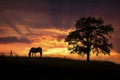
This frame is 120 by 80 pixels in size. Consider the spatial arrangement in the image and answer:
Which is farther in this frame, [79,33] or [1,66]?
[79,33]

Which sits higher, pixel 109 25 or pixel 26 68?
pixel 109 25

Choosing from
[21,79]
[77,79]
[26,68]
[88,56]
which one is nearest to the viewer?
[21,79]

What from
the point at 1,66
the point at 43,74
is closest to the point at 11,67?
the point at 1,66

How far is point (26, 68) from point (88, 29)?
35918 millimetres

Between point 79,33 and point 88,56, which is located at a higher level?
point 79,33

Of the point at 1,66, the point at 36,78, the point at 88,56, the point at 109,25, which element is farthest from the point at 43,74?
the point at 109,25

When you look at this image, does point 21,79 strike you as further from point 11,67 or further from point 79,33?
point 79,33

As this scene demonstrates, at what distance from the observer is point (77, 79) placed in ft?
110

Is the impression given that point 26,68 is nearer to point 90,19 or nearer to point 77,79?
point 77,79

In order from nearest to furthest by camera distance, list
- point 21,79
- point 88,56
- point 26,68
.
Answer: point 21,79
point 26,68
point 88,56

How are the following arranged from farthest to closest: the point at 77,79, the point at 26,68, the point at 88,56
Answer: the point at 88,56
the point at 26,68
the point at 77,79

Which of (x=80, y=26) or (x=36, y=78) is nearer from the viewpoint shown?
(x=36, y=78)

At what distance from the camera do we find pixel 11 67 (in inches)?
1374

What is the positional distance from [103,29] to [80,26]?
20.1 ft
